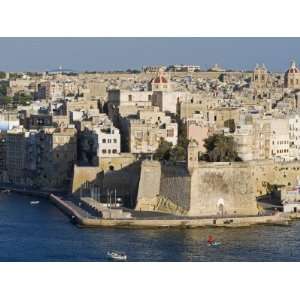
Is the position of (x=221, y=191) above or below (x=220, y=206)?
above

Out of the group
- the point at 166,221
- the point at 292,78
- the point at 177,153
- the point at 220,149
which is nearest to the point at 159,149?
the point at 177,153

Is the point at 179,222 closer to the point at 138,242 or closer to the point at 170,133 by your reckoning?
the point at 138,242

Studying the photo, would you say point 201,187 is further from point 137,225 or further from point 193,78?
point 193,78

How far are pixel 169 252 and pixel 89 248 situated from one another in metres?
1.12

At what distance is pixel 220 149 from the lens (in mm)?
24891

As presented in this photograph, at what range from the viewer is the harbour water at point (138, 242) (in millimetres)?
19469

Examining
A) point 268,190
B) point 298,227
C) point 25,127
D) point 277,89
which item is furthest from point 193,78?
point 298,227

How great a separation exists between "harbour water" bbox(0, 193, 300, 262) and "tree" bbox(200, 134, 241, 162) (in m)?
2.04

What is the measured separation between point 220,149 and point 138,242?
174 inches

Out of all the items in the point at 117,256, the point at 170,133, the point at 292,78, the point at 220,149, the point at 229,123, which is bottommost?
the point at 117,256

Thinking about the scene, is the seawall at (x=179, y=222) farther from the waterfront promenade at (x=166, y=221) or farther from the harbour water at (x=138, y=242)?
the harbour water at (x=138, y=242)

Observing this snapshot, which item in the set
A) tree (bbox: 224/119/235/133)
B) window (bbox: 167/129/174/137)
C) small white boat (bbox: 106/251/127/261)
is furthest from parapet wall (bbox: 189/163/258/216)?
tree (bbox: 224/119/235/133)

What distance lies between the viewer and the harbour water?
63.9ft

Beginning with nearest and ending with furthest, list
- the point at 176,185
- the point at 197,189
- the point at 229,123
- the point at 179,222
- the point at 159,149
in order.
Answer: the point at 179,222, the point at 197,189, the point at 176,185, the point at 159,149, the point at 229,123
